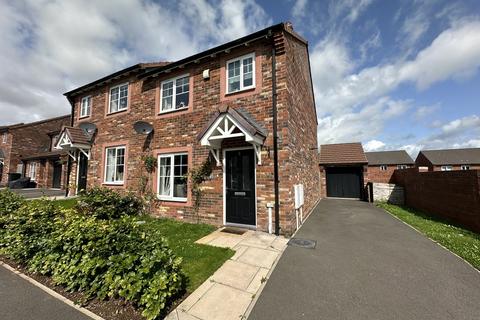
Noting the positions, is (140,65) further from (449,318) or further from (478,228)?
(478,228)

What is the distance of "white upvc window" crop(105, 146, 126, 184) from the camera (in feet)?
33.1

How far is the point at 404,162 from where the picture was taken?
126 ft

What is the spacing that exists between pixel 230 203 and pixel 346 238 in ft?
12.5

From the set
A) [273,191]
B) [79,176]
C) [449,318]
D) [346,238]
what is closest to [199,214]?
[273,191]

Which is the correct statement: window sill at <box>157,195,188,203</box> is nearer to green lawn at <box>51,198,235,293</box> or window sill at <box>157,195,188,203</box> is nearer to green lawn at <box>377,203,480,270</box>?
green lawn at <box>51,198,235,293</box>

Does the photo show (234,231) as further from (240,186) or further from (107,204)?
(107,204)

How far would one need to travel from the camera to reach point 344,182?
57.8 feet

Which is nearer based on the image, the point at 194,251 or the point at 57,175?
the point at 194,251

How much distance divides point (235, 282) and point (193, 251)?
1620mm

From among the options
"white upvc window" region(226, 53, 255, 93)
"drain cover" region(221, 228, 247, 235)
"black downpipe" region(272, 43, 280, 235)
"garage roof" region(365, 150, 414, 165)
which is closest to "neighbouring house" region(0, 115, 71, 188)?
"white upvc window" region(226, 53, 255, 93)

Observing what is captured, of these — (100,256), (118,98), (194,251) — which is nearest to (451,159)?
(194,251)

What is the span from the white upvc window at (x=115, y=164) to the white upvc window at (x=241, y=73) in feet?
20.8

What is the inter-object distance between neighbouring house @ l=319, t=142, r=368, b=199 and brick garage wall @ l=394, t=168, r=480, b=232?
4398mm

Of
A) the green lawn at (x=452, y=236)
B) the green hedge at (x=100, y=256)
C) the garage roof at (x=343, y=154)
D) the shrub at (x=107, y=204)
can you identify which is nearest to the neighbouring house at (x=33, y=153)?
the shrub at (x=107, y=204)
